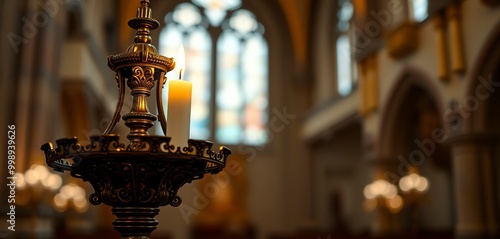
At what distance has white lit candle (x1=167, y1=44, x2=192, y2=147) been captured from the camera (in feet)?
5.68

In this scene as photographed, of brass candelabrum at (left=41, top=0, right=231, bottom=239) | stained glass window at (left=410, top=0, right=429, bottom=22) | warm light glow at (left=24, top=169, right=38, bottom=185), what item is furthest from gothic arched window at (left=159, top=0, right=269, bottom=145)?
brass candelabrum at (left=41, top=0, right=231, bottom=239)

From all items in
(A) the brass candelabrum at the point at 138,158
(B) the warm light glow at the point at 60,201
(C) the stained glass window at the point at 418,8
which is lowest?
(A) the brass candelabrum at the point at 138,158

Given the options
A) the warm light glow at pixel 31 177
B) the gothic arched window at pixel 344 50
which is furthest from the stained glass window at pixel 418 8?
the warm light glow at pixel 31 177

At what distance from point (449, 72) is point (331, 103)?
19.8 ft

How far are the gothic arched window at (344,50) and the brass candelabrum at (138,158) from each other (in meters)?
13.1

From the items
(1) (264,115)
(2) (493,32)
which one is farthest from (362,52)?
(1) (264,115)

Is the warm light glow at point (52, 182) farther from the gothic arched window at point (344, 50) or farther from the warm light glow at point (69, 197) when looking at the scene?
the gothic arched window at point (344, 50)

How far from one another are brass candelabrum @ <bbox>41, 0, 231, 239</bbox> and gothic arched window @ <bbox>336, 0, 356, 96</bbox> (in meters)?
13.1

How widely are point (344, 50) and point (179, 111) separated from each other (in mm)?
14149

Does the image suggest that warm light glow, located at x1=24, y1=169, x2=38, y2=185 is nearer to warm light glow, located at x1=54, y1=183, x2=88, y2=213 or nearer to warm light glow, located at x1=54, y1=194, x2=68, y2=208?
warm light glow, located at x1=54, y1=183, x2=88, y2=213

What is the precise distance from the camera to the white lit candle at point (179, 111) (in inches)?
68.2

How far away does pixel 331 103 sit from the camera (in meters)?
15.2

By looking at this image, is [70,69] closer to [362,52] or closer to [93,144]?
[362,52]

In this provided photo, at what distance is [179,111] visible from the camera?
1.79m
